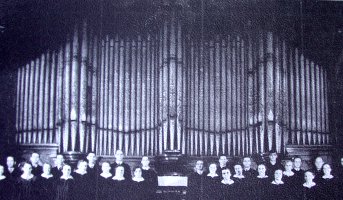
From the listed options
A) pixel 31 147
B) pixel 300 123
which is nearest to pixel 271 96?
pixel 300 123

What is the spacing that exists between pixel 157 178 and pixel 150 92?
1.35 meters

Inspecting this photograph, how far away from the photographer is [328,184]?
871cm

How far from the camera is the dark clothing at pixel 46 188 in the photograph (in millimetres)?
8594

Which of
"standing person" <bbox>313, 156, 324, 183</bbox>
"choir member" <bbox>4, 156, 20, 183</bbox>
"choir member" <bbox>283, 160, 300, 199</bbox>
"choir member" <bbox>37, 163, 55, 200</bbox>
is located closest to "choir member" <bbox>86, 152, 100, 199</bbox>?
"choir member" <bbox>37, 163, 55, 200</bbox>

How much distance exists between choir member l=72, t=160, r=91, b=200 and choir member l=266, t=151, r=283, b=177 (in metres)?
2.60

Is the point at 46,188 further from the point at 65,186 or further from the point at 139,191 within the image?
the point at 139,191

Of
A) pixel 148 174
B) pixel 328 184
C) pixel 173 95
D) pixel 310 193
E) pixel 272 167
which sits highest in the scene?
pixel 173 95

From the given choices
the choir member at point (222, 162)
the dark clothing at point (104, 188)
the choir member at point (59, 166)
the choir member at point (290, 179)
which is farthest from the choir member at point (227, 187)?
the choir member at point (59, 166)

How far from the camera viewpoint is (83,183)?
28.7ft

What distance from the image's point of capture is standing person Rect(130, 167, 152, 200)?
342 inches

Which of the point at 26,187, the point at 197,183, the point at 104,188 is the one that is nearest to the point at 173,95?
the point at 197,183

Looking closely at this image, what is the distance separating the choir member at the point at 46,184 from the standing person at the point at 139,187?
3.72ft

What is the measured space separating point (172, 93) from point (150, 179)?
52.3 inches

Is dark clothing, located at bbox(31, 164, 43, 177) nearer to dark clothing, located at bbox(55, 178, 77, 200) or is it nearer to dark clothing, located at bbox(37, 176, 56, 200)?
dark clothing, located at bbox(37, 176, 56, 200)
